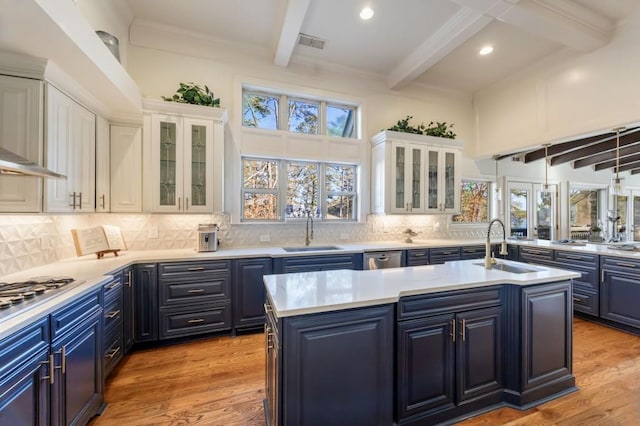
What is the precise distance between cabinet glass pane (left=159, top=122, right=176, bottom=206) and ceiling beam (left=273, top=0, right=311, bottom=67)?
5.35 feet

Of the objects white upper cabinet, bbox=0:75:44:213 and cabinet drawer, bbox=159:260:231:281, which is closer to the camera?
white upper cabinet, bbox=0:75:44:213

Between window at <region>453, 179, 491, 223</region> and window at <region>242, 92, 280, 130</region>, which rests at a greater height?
window at <region>242, 92, 280, 130</region>

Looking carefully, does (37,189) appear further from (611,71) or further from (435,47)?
(611,71)

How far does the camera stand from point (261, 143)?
12.3ft

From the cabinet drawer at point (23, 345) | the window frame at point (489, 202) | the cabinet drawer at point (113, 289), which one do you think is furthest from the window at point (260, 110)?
the window frame at point (489, 202)

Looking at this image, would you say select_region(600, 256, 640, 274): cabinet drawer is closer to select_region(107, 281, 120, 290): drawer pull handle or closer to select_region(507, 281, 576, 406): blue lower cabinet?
select_region(507, 281, 576, 406): blue lower cabinet

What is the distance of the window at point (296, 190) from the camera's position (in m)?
3.83

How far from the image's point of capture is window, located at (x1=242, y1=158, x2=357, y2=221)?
3828 mm

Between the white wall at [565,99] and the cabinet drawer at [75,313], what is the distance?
5.41m

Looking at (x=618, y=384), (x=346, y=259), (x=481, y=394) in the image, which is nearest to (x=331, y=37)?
(x=346, y=259)

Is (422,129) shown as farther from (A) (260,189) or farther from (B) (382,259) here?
(A) (260,189)

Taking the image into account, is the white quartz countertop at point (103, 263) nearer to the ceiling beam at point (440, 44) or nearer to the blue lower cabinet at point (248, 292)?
the blue lower cabinet at point (248, 292)

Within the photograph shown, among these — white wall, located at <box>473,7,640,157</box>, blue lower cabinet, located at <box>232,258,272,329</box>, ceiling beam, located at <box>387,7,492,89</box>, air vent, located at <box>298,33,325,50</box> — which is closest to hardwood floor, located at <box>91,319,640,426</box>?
blue lower cabinet, located at <box>232,258,272,329</box>

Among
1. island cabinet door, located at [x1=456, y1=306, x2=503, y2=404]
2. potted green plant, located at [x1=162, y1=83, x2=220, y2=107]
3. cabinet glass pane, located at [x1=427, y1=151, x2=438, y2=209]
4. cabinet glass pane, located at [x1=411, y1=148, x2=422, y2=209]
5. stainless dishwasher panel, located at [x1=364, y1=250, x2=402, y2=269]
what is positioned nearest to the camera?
island cabinet door, located at [x1=456, y1=306, x2=503, y2=404]
